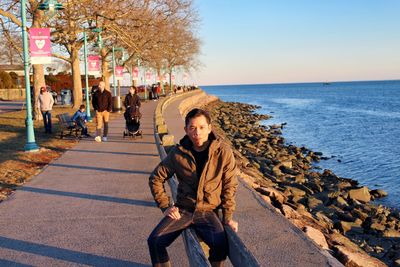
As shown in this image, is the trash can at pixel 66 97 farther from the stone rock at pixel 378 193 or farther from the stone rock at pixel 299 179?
the stone rock at pixel 378 193

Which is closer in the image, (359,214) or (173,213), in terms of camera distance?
(173,213)

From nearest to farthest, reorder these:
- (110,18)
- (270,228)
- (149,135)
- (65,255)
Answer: (65,255) → (270,228) → (149,135) → (110,18)

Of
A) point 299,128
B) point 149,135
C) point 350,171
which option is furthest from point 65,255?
point 299,128

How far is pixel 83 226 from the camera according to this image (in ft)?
20.7

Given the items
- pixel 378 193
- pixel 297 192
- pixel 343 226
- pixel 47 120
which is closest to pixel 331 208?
pixel 297 192

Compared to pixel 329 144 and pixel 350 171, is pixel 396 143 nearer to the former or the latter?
pixel 329 144

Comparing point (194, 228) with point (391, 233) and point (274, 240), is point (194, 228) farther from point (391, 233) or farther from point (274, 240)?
point (391, 233)

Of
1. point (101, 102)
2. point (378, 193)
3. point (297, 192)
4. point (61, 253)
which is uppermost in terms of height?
point (101, 102)

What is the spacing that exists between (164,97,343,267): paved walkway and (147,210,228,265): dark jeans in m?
1.04

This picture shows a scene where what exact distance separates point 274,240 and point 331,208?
21.4 feet

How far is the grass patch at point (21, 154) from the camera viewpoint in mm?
9471

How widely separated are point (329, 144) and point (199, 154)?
25853 millimetres

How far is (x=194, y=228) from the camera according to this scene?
163 inches

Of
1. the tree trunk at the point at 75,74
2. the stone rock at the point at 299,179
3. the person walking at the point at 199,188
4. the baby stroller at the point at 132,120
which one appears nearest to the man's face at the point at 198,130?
the person walking at the point at 199,188
